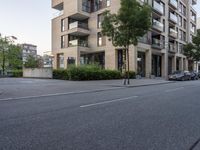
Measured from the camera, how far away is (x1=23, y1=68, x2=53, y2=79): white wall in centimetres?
3284

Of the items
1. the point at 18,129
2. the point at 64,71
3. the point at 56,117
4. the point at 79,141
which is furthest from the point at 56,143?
the point at 64,71

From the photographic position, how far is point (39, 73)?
36.2 m

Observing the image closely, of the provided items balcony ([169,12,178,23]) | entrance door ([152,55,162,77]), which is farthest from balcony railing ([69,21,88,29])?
balcony ([169,12,178,23])

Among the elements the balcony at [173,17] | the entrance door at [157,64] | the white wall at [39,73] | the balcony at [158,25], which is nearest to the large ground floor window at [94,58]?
the white wall at [39,73]

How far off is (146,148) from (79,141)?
3.92ft

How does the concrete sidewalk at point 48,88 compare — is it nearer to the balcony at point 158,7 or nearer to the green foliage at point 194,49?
the balcony at point 158,7

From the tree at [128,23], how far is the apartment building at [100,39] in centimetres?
1153

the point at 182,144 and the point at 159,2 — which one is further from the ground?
the point at 159,2

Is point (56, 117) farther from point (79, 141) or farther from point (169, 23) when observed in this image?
point (169, 23)

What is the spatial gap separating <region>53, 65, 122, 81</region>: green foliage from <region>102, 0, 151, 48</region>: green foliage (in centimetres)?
577

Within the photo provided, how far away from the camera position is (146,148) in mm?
4184

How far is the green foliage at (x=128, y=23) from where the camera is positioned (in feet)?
69.7

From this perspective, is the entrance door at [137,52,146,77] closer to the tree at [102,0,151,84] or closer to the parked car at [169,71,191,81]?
the parked car at [169,71,191,81]

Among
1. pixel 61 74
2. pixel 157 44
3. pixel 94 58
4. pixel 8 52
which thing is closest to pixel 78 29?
pixel 94 58
